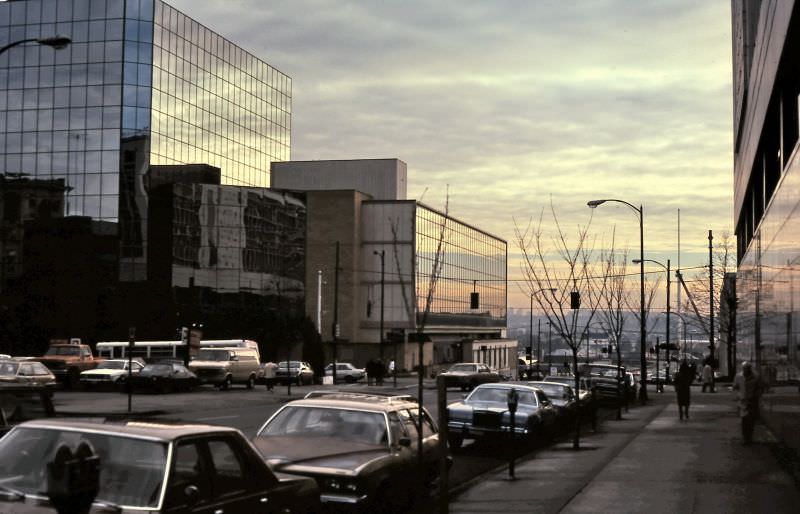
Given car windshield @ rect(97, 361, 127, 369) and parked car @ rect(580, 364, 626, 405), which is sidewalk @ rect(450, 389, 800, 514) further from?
car windshield @ rect(97, 361, 127, 369)

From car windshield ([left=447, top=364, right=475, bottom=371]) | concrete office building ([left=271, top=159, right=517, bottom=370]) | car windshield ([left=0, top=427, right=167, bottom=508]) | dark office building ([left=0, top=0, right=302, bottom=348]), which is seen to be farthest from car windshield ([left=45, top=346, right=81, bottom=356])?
car windshield ([left=0, top=427, right=167, bottom=508])

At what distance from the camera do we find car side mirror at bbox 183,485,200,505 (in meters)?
6.78

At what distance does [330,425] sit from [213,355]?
125ft

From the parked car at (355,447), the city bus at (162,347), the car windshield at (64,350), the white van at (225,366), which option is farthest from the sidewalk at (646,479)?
the city bus at (162,347)

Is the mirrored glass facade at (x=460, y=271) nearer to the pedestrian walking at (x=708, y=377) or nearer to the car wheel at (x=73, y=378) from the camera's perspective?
the pedestrian walking at (x=708, y=377)

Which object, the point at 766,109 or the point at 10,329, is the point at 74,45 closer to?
the point at 10,329

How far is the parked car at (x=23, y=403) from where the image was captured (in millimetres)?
10875

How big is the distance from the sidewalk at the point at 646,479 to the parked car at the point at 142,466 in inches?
233

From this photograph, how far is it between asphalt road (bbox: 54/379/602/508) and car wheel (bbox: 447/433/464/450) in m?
0.17

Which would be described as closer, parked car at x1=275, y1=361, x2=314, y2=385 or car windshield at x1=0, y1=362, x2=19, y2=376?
car windshield at x1=0, y1=362, x2=19, y2=376

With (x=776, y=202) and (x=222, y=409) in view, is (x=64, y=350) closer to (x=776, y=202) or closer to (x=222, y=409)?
(x=222, y=409)

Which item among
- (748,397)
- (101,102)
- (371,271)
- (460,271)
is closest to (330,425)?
(748,397)

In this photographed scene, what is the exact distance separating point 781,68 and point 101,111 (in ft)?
211

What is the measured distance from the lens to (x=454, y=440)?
21.3 m
